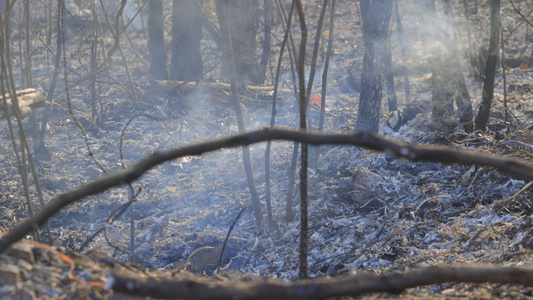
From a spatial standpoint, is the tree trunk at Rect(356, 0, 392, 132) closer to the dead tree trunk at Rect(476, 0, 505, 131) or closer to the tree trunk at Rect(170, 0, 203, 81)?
the dead tree trunk at Rect(476, 0, 505, 131)

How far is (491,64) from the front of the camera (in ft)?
13.6

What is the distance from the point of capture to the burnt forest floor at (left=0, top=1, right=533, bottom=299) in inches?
106

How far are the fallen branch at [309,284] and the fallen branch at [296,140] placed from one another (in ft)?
1.01

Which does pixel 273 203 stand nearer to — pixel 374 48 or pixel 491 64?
pixel 374 48

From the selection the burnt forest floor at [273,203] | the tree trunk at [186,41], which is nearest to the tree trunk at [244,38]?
the tree trunk at [186,41]

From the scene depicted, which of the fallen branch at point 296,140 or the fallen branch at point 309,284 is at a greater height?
the fallen branch at point 296,140

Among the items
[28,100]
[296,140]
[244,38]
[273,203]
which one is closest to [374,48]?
[273,203]

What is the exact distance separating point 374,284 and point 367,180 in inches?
113

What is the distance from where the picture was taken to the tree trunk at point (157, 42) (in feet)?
26.1

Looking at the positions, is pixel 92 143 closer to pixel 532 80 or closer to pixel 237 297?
pixel 237 297

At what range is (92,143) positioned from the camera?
6.11 m

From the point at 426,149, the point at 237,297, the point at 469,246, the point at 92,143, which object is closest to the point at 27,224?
the point at 237,297

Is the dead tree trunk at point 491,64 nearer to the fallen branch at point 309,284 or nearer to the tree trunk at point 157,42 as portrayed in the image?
the fallen branch at point 309,284

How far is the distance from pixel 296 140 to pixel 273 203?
120 inches
